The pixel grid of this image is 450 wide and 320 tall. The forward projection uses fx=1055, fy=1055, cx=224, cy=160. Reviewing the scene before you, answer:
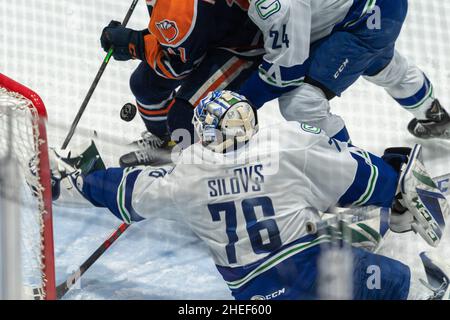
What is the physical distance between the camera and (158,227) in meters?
3.64

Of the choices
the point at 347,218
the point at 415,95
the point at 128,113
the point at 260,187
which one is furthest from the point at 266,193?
the point at 128,113

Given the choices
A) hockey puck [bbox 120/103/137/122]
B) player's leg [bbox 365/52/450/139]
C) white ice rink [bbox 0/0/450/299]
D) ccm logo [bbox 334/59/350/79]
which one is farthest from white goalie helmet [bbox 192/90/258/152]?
hockey puck [bbox 120/103/137/122]

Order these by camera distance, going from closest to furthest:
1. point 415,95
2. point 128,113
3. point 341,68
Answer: point 341,68 < point 415,95 < point 128,113

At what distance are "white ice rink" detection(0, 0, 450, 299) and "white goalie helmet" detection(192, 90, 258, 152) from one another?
0.61 meters

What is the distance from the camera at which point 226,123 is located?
2770 millimetres

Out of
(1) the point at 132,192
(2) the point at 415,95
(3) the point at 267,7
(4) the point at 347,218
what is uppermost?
(3) the point at 267,7

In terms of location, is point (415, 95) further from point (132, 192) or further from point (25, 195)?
point (25, 195)

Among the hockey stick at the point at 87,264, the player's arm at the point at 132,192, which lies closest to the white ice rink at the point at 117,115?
the hockey stick at the point at 87,264

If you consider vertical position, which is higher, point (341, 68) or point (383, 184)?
point (341, 68)

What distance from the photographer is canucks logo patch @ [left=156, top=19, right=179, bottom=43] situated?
134 inches

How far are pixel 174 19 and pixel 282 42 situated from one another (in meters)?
0.36

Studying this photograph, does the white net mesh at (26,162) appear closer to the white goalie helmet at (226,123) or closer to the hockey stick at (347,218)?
the white goalie helmet at (226,123)

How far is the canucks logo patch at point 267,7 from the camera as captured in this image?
3230mm
